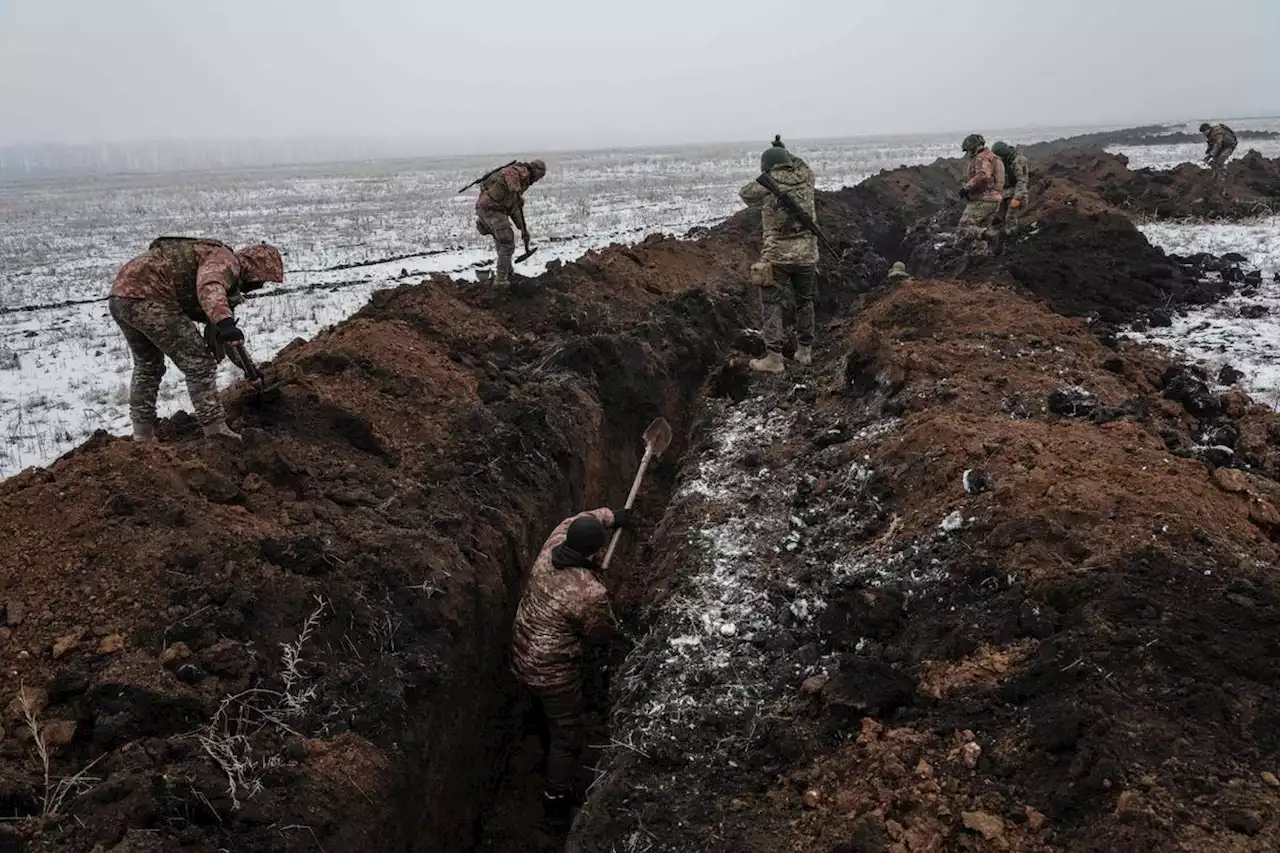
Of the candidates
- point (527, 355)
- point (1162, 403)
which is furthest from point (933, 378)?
point (527, 355)

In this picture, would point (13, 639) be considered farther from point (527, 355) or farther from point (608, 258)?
point (608, 258)

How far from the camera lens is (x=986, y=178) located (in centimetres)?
1115

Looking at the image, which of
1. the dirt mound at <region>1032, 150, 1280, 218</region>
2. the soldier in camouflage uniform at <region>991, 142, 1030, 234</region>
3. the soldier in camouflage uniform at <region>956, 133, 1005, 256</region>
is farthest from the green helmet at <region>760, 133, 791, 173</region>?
the dirt mound at <region>1032, 150, 1280, 218</region>

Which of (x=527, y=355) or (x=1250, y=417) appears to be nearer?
(x=1250, y=417)

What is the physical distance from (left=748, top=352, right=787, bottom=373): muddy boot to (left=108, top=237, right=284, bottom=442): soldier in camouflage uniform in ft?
16.2

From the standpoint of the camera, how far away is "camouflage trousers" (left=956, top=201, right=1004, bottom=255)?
11688 mm

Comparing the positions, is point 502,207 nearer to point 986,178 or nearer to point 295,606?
point 295,606

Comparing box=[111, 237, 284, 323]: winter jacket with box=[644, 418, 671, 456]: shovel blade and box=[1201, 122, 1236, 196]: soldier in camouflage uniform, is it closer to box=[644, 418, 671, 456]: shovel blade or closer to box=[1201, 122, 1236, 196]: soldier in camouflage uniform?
box=[644, 418, 671, 456]: shovel blade

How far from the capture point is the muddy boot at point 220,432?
5199 millimetres

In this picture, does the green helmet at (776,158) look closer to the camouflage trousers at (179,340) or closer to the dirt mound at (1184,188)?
Answer: the camouflage trousers at (179,340)

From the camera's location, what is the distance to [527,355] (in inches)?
323

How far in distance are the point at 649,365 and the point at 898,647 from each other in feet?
17.6

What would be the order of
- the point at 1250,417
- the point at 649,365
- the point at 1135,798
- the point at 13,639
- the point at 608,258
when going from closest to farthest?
the point at 1135,798 → the point at 13,639 → the point at 1250,417 → the point at 649,365 → the point at 608,258

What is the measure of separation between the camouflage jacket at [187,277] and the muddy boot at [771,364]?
5165 mm
